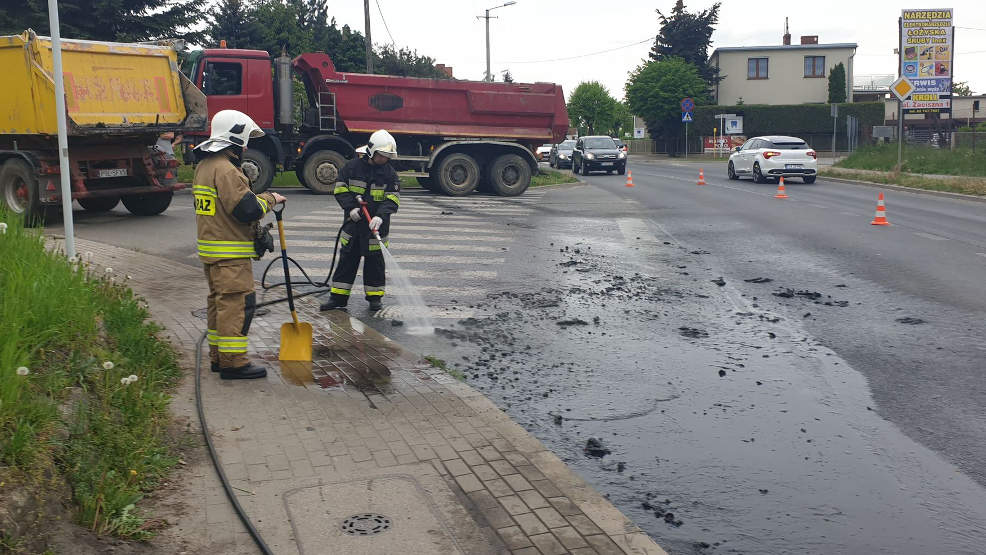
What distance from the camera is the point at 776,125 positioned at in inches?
2442

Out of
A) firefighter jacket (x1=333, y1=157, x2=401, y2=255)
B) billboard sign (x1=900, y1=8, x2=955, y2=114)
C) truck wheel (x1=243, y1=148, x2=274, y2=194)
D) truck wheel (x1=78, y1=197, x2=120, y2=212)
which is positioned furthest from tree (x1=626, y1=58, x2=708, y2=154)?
firefighter jacket (x1=333, y1=157, x2=401, y2=255)

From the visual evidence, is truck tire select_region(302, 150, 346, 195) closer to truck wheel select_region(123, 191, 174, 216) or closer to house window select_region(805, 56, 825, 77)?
truck wheel select_region(123, 191, 174, 216)

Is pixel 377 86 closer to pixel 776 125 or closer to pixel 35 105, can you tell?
pixel 35 105

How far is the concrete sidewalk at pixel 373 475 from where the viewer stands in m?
3.95

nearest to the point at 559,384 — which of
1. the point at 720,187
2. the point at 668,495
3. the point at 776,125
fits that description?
the point at 668,495

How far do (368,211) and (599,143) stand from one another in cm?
2856

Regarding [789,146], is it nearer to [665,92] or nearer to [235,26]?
[235,26]

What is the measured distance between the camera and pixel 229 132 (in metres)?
6.37

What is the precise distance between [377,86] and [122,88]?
22.8 feet

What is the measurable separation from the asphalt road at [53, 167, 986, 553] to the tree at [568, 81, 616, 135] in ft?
287

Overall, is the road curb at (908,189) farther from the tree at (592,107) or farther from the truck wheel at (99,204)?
the tree at (592,107)

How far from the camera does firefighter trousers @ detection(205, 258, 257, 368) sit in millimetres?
6312

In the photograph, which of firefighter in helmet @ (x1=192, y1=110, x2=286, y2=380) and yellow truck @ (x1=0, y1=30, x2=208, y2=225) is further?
yellow truck @ (x1=0, y1=30, x2=208, y2=225)

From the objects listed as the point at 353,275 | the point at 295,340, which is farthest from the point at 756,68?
the point at 295,340
